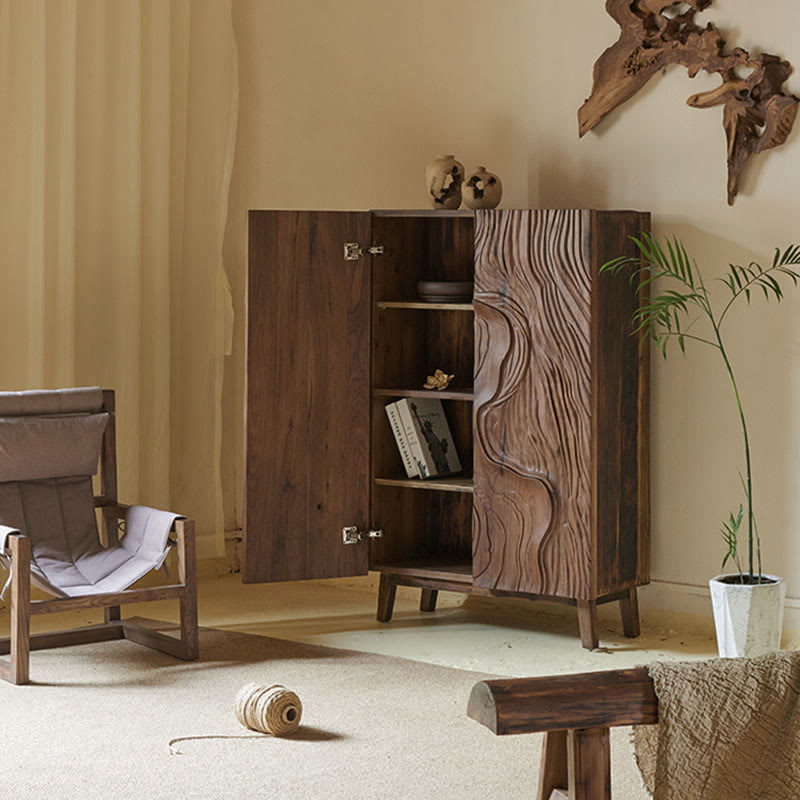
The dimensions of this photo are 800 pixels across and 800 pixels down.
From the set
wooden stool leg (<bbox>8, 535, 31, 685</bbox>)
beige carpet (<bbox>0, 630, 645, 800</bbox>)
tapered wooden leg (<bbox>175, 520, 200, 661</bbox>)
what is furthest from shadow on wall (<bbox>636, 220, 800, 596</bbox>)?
wooden stool leg (<bbox>8, 535, 31, 685</bbox>)

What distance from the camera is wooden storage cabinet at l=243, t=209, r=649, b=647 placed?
3871 mm

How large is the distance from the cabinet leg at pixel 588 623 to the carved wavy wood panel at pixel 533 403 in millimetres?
→ 55

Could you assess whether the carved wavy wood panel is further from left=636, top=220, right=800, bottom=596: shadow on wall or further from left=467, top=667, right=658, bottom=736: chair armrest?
left=467, top=667, right=658, bottom=736: chair armrest

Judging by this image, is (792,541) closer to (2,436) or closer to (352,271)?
(352,271)

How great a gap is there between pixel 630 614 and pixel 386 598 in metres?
0.84

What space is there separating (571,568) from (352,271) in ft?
3.99

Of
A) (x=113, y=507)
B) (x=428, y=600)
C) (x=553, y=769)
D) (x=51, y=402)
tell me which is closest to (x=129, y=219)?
(x=51, y=402)

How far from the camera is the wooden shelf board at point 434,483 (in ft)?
13.5

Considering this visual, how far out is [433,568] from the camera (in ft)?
13.9

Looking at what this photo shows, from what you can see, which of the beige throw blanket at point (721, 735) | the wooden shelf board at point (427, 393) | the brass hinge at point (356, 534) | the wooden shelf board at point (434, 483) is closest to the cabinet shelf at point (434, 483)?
the wooden shelf board at point (434, 483)

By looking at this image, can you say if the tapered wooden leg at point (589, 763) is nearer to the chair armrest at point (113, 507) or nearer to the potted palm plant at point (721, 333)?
the potted palm plant at point (721, 333)

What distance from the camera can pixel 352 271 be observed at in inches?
164

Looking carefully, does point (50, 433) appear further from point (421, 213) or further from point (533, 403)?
point (533, 403)

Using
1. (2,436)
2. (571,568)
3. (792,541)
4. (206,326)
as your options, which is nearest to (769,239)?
(792,541)
